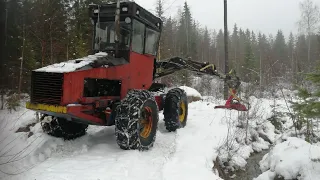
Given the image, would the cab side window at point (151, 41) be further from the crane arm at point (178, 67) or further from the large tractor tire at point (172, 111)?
the large tractor tire at point (172, 111)

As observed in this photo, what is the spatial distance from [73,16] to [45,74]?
1773 centimetres

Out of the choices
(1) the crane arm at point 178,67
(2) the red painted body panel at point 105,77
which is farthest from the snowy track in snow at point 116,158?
(1) the crane arm at point 178,67

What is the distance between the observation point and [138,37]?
23.5 feet

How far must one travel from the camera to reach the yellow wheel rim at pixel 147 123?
21.1 feet

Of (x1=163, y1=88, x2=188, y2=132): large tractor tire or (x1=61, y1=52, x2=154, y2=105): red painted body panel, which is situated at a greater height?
(x1=61, y1=52, x2=154, y2=105): red painted body panel

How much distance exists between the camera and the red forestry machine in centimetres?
529

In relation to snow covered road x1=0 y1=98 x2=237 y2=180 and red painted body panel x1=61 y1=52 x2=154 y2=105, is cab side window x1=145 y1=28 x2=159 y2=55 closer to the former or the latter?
red painted body panel x1=61 y1=52 x2=154 y2=105

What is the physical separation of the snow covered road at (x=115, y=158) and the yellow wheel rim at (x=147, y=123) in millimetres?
405

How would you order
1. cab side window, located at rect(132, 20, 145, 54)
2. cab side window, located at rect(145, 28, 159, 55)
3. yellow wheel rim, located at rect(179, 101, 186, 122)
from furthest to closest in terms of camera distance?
yellow wheel rim, located at rect(179, 101, 186, 122) → cab side window, located at rect(145, 28, 159, 55) → cab side window, located at rect(132, 20, 145, 54)

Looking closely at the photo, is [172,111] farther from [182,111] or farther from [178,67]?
[178,67]

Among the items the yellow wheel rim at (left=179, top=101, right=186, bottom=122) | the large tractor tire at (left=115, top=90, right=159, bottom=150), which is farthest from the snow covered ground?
the yellow wheel rim at (left=179, top=101, right=186, bottom=122)

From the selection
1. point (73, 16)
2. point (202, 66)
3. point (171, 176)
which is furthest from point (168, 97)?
point (73, 16)

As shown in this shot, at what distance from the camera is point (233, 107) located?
473 inches

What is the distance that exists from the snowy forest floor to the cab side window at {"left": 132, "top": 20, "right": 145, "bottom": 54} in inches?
87.0
